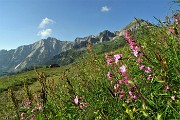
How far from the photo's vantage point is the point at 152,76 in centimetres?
440

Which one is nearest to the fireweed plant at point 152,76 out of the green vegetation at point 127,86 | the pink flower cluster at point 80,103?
the green vegetation at point 127,86

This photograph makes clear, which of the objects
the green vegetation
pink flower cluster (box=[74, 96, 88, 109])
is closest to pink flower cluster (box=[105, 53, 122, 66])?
the green vegetation

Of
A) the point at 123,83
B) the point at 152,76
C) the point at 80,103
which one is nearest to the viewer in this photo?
the point at 123,83

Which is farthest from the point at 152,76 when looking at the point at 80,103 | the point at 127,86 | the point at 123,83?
the point at 80,103

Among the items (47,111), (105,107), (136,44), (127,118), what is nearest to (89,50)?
(47,111)

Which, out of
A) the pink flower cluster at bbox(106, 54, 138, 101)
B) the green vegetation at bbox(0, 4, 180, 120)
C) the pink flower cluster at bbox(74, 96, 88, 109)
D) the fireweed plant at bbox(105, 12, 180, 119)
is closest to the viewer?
the fireweed plant at bbox(105, 12, 180, 119)

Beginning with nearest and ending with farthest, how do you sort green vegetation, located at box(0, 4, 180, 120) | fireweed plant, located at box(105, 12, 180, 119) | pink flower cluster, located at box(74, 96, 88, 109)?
1. fireweed plant, located at box(105, 12, 180, 119)
2. green vegetation, located at box(0, 4, 180, 120)
3. pink flower cluster, located at box(74, 96, 88, 109)

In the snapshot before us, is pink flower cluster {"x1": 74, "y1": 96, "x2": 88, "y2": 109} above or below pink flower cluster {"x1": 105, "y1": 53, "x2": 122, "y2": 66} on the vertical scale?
below

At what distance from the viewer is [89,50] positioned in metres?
8.61

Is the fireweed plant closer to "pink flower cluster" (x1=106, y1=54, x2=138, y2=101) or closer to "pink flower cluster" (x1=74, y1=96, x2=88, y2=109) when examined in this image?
"pink flower cluster" (x1=106, y1=54, x2=138, y2=101)

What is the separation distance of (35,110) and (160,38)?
386 cm

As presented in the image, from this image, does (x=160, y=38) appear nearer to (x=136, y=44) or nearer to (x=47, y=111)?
(x=136, y=44)

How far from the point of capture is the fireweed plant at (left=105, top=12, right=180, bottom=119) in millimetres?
3107

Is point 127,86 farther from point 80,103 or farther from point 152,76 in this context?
point 80,103
